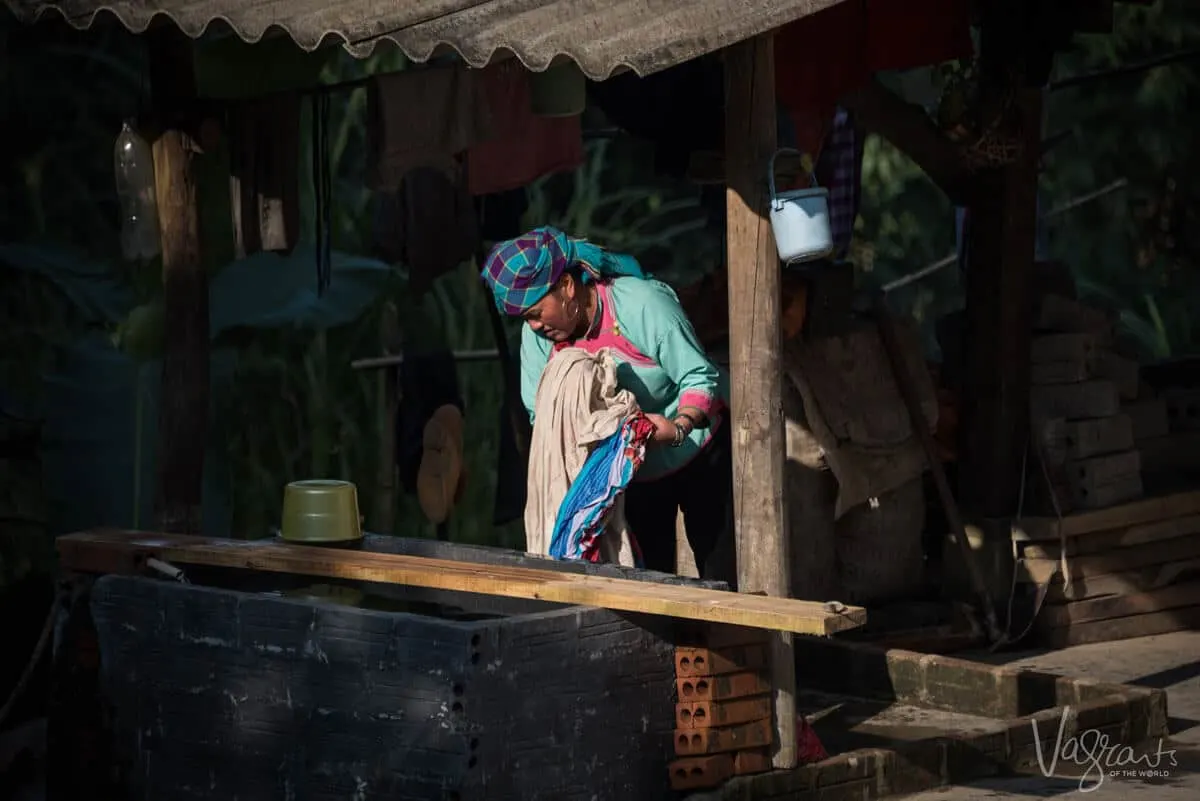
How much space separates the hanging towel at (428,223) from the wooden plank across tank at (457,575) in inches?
106

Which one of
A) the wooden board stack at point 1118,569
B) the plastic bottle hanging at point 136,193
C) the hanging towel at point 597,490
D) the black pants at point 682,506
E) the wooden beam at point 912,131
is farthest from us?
the wooden board stack at point 1118,569

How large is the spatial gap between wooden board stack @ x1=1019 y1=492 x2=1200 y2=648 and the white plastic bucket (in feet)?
10.8

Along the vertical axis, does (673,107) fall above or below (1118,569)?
above

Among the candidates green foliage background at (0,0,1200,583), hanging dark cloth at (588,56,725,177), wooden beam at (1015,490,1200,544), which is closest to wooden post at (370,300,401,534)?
green foliage background at (0,0,1200,583)

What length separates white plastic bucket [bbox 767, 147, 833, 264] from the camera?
688cm

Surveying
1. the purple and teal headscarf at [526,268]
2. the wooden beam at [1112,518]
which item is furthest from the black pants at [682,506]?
the wooden beam at [1112,518]

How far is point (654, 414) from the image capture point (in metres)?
7.63

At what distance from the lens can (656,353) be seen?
7711 millimetres

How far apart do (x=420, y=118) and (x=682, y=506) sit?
191cm

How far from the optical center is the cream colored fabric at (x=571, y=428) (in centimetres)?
738

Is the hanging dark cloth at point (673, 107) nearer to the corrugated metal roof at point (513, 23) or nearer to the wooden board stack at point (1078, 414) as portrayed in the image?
the wooden board stack at point (1078, 414)

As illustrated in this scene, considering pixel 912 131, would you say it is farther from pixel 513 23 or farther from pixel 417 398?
pixel 513 23

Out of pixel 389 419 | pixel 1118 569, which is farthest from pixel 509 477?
pixel 1118 569

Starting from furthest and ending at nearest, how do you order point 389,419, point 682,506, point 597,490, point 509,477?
point 389,419 → point 509,477 → point 682,506 → point 597,490
